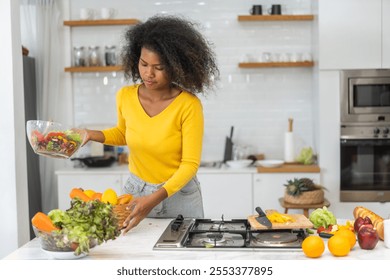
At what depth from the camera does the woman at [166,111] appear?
294 centimetres

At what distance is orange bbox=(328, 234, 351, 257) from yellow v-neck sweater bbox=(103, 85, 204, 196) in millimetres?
858

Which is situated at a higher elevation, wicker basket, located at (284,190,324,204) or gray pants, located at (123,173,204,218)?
gray pants, located at (123,173,204,218)

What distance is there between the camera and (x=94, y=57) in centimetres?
573

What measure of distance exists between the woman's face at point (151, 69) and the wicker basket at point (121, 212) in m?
0.68

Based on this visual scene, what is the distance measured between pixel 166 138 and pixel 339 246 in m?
1.10

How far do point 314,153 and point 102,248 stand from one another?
142 inches

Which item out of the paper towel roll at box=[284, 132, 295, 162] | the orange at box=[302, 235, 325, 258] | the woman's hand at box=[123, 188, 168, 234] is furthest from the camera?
the paper towel roll at box=[284, 132, 295, 162]

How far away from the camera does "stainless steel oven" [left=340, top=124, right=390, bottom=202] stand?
5250mm

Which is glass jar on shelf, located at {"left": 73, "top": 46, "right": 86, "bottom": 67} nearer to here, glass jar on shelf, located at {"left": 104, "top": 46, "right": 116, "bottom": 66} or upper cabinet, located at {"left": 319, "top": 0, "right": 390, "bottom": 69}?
glass jar on shelf, located at {"left": 104, "top": 46, "right": 116, "bottom": 66}

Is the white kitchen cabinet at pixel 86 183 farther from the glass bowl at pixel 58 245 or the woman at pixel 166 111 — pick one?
the glass bowl at pixel 58 245

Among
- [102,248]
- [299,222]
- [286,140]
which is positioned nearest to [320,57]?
[286,140]

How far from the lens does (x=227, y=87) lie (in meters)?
5.86

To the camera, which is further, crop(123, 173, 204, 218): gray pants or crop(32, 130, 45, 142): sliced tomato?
crop(123, 173, 204, 218): gray pants

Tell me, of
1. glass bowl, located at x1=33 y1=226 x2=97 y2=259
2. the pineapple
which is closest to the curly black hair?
glass bowl, located at x1=33 y1=226 x2=97 y2=259
